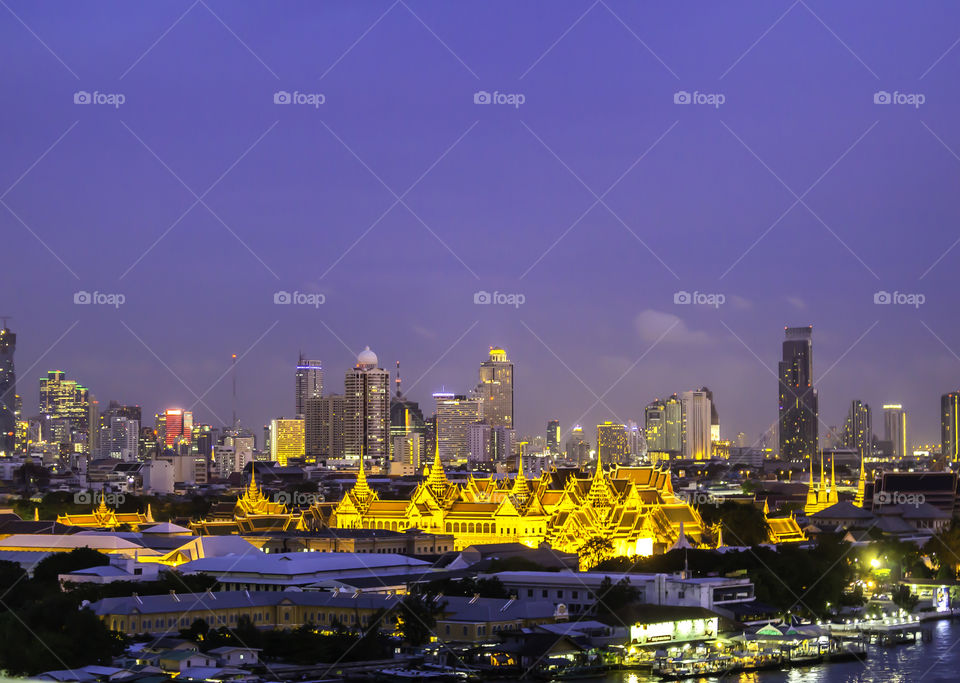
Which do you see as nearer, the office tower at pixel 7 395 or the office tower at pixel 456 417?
the office tower at pixel 7 395

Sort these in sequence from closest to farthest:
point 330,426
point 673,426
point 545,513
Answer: point 545,513 → point 330,426 → point 673,426

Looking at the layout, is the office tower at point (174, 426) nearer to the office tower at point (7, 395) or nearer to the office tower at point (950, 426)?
the office tower at point (7, 395)

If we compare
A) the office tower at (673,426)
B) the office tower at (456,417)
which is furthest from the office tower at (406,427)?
the office tower at (673,426)

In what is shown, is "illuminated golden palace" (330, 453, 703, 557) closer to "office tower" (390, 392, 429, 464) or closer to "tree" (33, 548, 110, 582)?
"tree" (33, 548, 110, 582)

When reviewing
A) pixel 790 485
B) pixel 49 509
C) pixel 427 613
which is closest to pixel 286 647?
pixel 427 613

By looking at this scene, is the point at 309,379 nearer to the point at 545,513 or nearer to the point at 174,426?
the point at 174,426

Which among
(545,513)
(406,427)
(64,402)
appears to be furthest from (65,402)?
(545,513)

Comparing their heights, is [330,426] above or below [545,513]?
above
